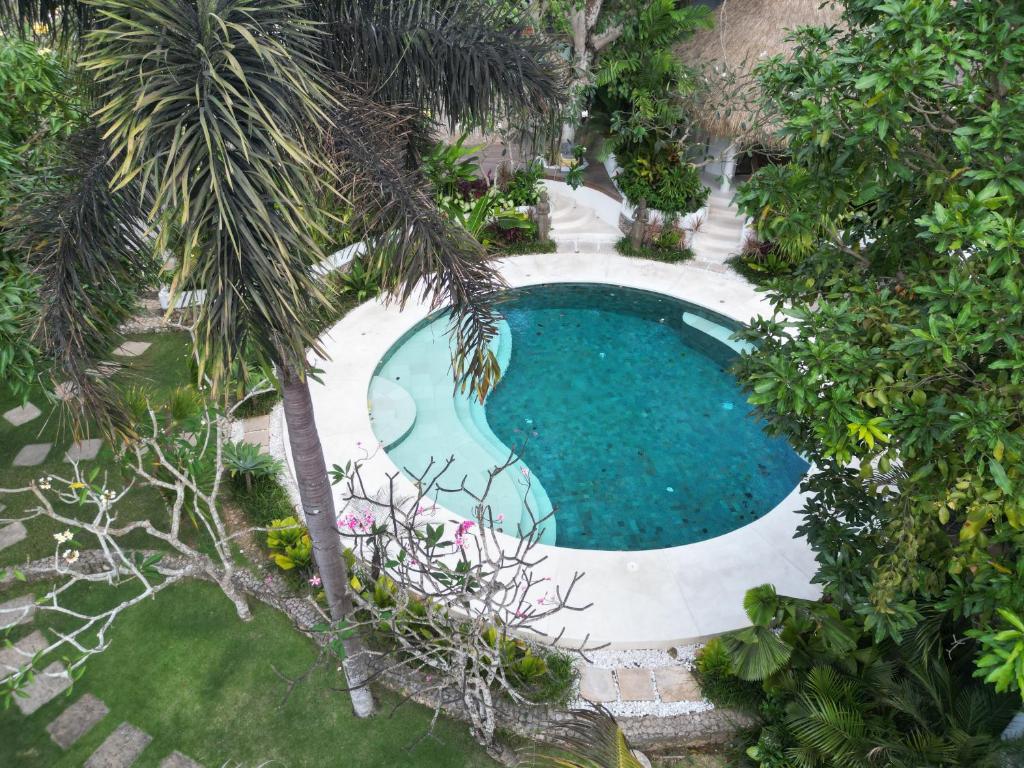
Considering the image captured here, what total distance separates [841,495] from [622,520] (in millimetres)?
3082

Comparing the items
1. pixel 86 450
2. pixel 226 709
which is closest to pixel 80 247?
pixel 226 709

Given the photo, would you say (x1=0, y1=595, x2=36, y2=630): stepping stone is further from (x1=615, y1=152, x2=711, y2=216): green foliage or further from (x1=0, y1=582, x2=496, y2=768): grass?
(x1=615, y1=152, x2=711, y2=216): green foliage

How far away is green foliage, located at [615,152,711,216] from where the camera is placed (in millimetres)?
12633

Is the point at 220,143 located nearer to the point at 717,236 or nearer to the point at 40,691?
the point at 40,691

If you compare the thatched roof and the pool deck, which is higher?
the thatched roof

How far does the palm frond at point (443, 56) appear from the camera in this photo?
14.3 ft

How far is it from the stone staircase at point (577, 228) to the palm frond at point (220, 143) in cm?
1006

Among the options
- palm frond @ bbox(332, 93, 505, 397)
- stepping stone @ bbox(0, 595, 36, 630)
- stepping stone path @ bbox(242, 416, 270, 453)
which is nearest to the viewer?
palm frond @ bbox(332, 93, 505, 397)

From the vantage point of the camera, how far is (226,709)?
6.00 m

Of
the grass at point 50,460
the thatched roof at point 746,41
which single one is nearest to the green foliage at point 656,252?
the thatched roof at point 746,41

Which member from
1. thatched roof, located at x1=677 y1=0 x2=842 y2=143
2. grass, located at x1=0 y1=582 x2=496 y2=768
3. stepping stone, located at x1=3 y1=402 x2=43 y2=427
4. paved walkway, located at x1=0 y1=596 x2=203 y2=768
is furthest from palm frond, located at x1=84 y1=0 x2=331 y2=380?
thatched roof, located at x1=677 y1=0 x2=842 y2=143

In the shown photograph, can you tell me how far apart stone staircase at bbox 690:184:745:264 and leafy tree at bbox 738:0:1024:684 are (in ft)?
25.9

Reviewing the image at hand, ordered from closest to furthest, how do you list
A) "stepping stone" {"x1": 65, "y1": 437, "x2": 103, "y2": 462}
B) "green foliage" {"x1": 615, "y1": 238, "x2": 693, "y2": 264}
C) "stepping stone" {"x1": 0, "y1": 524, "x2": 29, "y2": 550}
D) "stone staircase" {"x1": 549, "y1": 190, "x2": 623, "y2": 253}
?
"stepping stone" {"x1": 0, "y1": 524, "x2": 29, "y2": 550} → "stepping stone" {"x1": 65, "y1": 437, "x2": 103, "y2": 462} → "green foliage" {"x1": 615, "y1": 238, "x2": 693, "y2": 264} → "stone staircase" {"x1": 549, "y1": 190, "x2": 623, "y2": 253}

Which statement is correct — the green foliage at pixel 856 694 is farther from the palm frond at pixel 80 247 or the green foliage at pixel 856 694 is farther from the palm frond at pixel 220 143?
the palm frond at pixel 80 247
